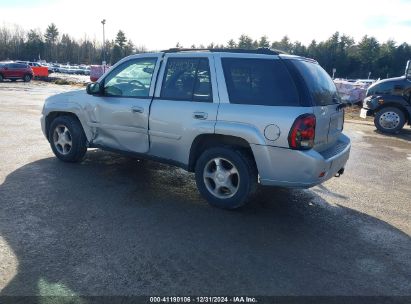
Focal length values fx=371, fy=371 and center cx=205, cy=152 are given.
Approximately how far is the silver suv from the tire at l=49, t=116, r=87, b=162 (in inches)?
21.2

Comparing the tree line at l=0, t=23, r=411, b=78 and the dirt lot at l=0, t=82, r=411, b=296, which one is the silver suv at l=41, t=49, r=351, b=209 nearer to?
the dirt lot at l=0, t=82, r=411, b=296

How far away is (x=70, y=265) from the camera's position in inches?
125

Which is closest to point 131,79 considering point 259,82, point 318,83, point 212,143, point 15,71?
point 212,143

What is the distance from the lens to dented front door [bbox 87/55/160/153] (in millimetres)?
5137

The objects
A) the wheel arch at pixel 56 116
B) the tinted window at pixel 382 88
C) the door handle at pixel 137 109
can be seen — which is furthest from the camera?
the tinted window at pixel 382 88

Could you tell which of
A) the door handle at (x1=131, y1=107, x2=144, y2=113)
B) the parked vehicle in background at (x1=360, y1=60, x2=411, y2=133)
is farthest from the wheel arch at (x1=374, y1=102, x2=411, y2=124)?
the door handle at (x1=131, y1=107, x2=144, y2=113)

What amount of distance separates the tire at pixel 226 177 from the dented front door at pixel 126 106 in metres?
1.03

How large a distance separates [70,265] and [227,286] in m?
1.34

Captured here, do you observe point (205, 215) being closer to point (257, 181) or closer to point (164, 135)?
point (257, 181)

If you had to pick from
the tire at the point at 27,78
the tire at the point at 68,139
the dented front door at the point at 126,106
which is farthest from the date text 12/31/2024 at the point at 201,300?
the tire at the point at 27,78

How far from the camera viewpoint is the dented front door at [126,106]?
514 centimetres

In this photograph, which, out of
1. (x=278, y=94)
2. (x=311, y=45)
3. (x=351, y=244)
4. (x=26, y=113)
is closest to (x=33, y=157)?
(x=278, y=94)

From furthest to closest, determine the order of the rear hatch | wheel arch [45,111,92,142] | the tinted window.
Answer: the tinted window → wheel arch [45,111,92,142] → the rear hatch

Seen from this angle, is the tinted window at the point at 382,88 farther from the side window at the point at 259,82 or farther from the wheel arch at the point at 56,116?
the wheel arch at the point at 56,116
